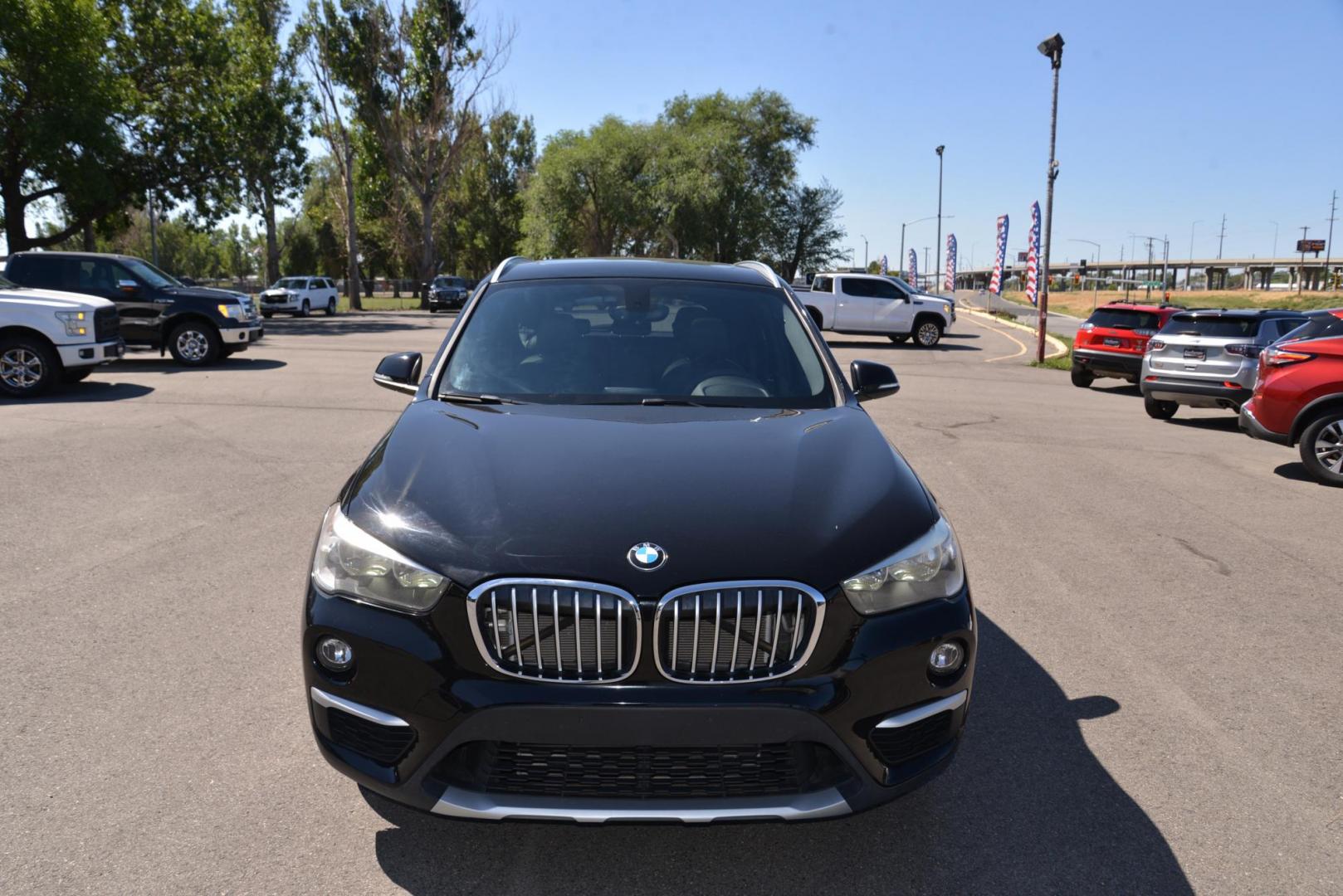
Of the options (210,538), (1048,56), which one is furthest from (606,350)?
(1048,56)

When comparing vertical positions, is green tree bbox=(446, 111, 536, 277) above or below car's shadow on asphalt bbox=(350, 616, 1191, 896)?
above

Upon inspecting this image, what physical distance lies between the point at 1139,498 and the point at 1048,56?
18.3 meters

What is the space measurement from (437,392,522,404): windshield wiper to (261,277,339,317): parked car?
4073 cm

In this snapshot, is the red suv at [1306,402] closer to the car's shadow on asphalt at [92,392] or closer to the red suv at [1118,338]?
the red suv at [1118,338]

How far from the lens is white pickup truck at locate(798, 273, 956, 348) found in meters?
28.8

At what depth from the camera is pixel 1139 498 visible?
823 centimetres

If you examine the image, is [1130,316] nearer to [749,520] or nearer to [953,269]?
[749,520]

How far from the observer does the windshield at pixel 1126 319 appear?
1775cm

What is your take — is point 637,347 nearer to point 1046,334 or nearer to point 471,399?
point 471,399

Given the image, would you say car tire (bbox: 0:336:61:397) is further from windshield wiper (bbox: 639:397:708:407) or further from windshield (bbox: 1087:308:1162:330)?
windshield (bbox: 1087:308:1162:330)

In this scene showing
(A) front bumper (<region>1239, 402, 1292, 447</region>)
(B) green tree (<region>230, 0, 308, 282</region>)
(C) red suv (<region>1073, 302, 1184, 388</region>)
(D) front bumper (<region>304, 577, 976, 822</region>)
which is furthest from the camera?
(B) green tree (<region>230, 0, 308, 282</region>)

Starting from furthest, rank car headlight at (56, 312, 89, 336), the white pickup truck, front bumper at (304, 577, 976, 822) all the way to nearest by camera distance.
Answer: the white pickup truck < car headlight at (56, 312, 89, 336) < front bumper at (304, 577, 976, 822)

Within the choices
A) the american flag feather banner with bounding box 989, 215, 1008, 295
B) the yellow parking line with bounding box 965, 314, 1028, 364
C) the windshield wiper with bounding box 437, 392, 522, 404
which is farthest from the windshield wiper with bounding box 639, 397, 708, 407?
the american flag feather banner with bounding box 989, 215, 1008, 295

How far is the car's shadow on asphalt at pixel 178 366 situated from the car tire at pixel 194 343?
0.16 m
